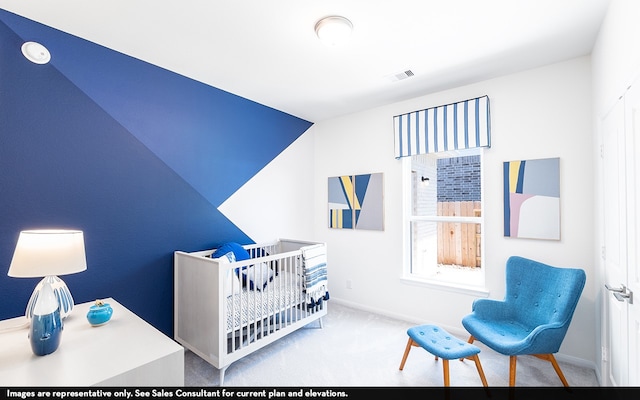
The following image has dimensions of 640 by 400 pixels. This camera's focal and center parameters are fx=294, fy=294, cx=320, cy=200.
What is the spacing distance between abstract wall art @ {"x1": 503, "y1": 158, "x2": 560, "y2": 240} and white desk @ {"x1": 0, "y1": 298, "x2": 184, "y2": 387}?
2739 mm

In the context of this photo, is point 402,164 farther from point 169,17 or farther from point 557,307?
point 169,17

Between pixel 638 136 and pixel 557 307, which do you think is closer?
pixel 638 136

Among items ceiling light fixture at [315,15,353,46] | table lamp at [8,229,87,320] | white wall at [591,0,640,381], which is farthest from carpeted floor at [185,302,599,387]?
ceiling light fixture at [315,15,353,46]

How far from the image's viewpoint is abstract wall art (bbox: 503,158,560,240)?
2428 mm

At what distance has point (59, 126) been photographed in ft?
6.64

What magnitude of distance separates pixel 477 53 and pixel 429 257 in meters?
2.09

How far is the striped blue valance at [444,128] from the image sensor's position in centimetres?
276

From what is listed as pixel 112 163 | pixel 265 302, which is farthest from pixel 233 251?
pixel 112 163

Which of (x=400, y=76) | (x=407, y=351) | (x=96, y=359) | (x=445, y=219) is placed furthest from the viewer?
(x=445, y=219)

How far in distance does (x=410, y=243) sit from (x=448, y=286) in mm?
611

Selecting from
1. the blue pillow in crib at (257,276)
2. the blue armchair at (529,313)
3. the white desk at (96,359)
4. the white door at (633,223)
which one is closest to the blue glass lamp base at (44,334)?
the white desk at (96,359)

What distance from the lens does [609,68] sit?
1781 mm

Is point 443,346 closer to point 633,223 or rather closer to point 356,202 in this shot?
point 633,223

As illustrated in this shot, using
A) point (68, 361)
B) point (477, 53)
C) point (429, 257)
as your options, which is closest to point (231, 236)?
point (68, 361)
